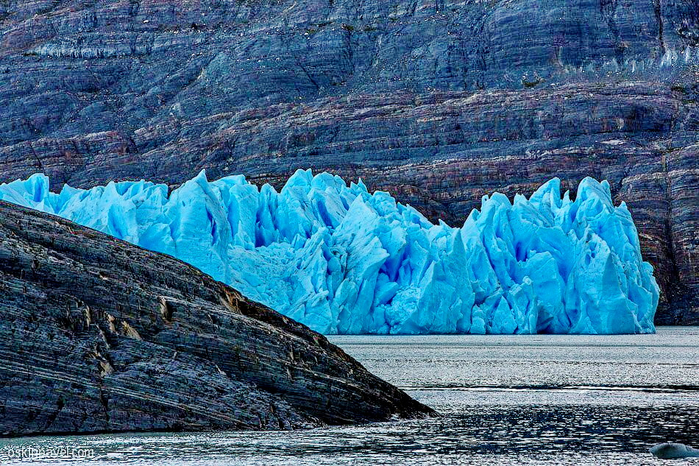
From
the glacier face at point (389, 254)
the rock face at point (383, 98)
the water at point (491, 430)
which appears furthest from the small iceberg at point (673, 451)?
the rock face at point (383, 98)

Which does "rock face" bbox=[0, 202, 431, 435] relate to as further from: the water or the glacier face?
the glacier face

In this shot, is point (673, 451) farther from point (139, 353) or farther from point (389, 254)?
point (389, 254)

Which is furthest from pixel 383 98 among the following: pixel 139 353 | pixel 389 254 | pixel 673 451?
pixel 673 451

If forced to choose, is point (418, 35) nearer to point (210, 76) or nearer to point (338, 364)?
point (210, 76)

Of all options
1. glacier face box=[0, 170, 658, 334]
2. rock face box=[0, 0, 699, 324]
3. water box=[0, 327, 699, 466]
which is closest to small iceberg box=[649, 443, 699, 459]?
water box=[0, 327, 699, 466]

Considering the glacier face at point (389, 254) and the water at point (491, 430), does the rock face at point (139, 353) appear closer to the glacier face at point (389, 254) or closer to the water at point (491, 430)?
the water at point (491, 430)
